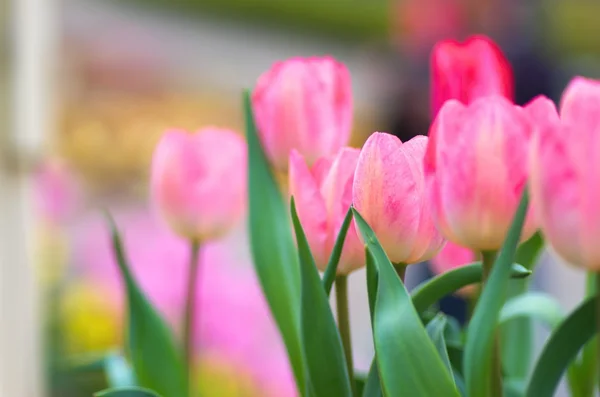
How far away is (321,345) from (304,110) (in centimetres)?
6

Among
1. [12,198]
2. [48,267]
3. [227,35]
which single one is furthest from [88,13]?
[48,267]

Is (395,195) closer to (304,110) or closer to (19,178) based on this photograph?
(304,110)

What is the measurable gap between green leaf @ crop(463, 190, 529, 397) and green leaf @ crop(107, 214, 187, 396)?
4.0 inches

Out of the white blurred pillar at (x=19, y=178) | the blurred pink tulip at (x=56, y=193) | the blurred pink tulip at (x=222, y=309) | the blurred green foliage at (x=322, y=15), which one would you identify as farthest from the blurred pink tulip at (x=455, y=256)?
the blurred green foliage at (x=322, y=15)

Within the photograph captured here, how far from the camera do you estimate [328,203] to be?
0.65ft

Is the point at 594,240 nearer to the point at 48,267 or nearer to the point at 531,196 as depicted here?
the point at 531,196

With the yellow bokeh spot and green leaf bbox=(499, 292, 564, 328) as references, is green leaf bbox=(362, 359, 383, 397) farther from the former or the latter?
the yellow bokeh spot

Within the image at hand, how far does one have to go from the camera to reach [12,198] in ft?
3.13

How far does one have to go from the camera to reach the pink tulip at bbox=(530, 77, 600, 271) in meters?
0.16

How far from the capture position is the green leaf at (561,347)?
171 millimetres

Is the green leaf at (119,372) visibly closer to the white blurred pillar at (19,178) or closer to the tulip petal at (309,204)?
the tulip petal at (309,204)

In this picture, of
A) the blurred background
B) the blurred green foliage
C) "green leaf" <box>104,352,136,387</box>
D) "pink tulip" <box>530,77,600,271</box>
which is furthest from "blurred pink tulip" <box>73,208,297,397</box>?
the blurred green foliage

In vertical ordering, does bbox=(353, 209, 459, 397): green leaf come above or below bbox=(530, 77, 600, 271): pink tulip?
below

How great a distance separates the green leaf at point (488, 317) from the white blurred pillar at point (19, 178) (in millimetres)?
767
